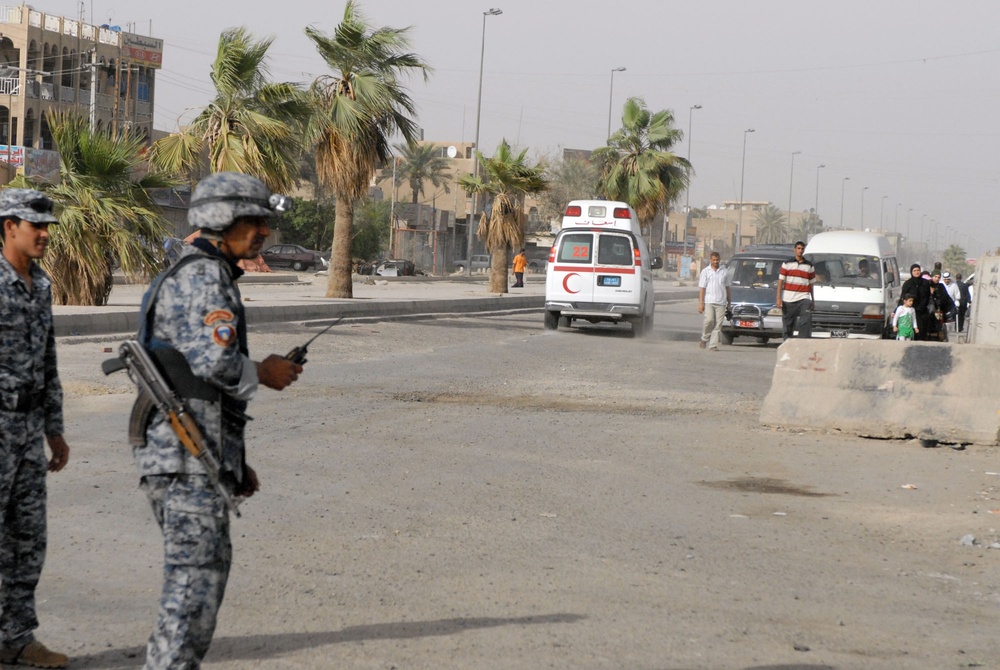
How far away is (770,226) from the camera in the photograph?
151 m

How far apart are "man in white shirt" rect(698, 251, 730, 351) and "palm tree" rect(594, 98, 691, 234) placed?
28966 mm

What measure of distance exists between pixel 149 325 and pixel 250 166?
2111 cm

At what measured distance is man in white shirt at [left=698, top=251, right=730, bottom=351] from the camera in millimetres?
23219

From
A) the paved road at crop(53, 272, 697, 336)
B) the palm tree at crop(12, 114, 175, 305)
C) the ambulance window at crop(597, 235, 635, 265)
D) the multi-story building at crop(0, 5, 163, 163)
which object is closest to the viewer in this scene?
the paved road at crop(53, 272, 697, 336)

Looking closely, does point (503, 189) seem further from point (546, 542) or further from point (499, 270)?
point (546, 542)

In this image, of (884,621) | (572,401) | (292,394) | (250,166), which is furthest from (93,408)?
(250,166)

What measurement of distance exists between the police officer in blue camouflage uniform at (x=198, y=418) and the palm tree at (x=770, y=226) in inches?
5883

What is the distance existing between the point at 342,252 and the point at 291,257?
36.1 meters

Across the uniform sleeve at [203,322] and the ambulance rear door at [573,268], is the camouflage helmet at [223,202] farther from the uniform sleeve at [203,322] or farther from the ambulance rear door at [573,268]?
the ambulance rear door at [573,268]

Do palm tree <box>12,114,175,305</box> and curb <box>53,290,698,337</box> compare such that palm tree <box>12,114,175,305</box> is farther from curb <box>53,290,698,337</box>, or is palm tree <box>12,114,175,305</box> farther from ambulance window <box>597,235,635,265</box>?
ambulance window <box>597,235,635,265</box>

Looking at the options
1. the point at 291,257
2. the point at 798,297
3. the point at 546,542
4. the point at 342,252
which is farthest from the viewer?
the point at 291,257

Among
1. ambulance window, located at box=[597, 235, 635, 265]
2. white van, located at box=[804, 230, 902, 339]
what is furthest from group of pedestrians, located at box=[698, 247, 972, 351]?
ambulance window, located at box=[597, 235, 635, 265]

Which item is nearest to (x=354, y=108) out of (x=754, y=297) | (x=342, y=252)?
(x=342, y=252)

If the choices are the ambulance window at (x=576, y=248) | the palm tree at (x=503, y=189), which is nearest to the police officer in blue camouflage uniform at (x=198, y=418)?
the ambulance window at (x=576, y=248)
